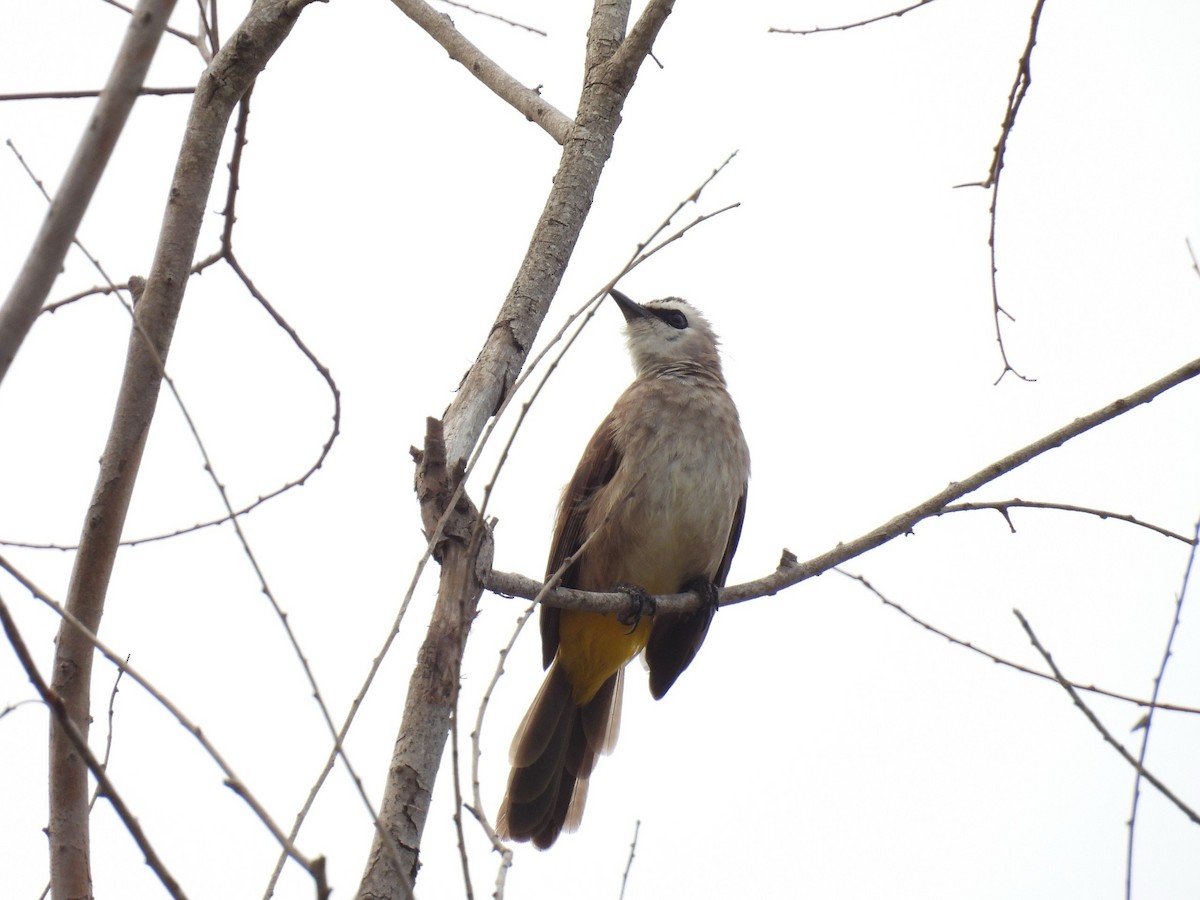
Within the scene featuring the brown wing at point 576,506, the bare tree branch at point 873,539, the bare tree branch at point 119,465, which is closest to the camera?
the bare tree branch at point 119,465

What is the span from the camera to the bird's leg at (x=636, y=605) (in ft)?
16.5

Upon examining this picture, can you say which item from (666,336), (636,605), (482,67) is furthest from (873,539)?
(666,336)

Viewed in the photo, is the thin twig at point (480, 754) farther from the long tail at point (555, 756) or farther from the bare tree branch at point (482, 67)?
A: the long tail at point (555, 756)

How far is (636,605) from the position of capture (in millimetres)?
5031

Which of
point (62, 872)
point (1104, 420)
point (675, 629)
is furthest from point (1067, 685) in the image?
point (675, 629)

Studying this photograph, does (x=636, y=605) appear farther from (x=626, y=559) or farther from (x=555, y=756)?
(x=555, y=756)

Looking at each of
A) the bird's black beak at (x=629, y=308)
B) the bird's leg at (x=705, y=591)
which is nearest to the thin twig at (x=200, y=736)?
the bird's leg at (x=705, y=591)

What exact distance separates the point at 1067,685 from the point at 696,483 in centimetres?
286

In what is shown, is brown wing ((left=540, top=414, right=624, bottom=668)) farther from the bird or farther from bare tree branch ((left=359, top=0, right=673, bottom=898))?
bare tree branch ((left=359, top=0, right=673, bottom=898))

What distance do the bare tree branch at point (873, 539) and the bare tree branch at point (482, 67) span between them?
61.8 inches

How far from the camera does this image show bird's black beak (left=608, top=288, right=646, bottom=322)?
22.1 ft

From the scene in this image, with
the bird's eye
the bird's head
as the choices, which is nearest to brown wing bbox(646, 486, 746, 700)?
the bird's head

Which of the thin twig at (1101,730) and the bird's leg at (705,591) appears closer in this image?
the thin twig at (1101,730)

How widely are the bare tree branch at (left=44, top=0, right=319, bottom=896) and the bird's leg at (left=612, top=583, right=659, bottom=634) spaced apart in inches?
102
